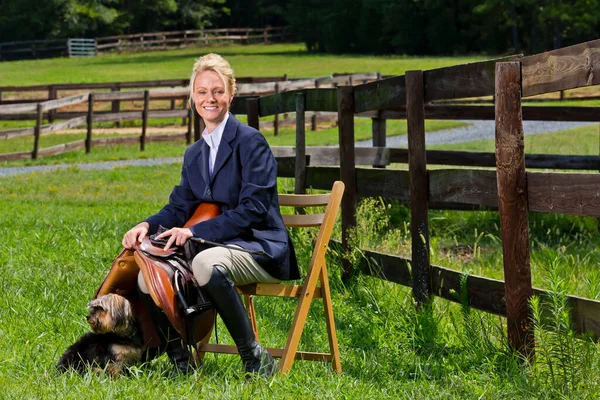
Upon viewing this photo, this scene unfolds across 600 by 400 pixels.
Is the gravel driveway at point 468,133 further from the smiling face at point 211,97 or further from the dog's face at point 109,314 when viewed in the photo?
the dog's face at point 109,314

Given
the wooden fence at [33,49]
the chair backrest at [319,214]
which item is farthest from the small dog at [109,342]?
the wooden fence at [33,49]

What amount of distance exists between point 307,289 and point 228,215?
0.47 metres

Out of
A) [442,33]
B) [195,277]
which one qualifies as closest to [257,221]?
[195,277]

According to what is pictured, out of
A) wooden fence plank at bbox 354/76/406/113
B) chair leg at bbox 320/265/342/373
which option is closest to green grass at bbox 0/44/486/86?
wooden fence plank at bbox 354/76/406/113

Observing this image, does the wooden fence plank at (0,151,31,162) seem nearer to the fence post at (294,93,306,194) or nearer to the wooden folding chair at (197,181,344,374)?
the fence post at (294,93,306,194)

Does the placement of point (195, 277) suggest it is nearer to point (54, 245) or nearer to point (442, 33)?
point (54, 245)

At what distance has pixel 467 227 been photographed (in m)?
9.51

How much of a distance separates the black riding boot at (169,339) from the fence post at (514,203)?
144cm

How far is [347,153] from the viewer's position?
7031mm

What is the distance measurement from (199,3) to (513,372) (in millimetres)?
81242

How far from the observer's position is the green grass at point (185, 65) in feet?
161

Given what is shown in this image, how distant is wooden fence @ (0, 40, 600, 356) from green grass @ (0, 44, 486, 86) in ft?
125

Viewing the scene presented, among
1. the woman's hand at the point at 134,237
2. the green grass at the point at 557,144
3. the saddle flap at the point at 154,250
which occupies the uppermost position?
the woman's hand at the point at 134,237

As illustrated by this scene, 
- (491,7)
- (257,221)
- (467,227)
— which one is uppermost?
(491,7)
